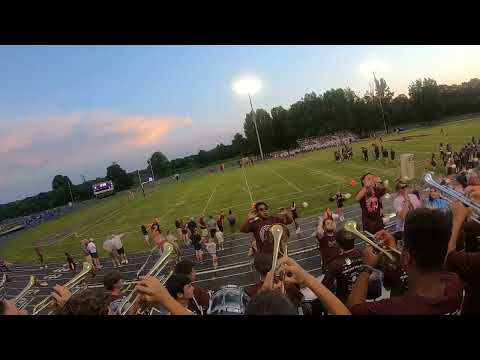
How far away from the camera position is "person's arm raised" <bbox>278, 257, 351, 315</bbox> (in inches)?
44.1

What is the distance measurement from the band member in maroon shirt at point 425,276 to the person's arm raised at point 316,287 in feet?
0.50

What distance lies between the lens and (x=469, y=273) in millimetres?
1518

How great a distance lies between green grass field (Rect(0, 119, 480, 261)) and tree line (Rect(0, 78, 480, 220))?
1.98 metres

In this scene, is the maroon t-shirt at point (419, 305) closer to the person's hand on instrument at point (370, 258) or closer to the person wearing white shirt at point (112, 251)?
the person's hand on instrument at point (370, 258)

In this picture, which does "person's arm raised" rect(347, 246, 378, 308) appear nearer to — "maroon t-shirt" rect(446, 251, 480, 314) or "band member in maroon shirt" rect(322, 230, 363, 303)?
"maroon t-shirt" rect(446, 251, 480, 314)

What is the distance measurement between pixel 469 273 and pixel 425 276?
15.5 inches

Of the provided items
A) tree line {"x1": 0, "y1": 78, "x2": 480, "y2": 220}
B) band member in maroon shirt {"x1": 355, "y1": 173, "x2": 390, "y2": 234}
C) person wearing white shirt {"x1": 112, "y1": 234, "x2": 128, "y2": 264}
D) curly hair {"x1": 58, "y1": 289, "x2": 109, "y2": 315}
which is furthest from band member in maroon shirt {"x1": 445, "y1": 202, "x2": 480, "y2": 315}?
tree line {"x1": 0, "y1": 78, "x2": 480, "y2": 220}

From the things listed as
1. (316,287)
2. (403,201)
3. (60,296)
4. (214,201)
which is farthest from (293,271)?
(214,201)

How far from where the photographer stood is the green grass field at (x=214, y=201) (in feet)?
59.5

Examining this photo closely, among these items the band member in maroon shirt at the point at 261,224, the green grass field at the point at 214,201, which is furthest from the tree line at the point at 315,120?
the band member in maroon shirt at the point at 261,224
